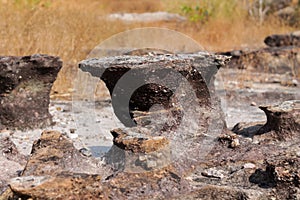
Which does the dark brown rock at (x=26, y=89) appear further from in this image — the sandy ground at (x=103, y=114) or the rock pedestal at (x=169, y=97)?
the rock pedestal at (x=169, y=97)

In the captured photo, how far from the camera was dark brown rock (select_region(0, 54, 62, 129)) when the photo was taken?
4.91 meters

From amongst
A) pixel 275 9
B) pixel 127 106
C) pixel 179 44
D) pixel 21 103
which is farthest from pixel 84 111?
pixel 275 9

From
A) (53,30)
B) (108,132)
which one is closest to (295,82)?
(53,30)

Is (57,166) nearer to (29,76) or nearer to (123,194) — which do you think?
(123,194)

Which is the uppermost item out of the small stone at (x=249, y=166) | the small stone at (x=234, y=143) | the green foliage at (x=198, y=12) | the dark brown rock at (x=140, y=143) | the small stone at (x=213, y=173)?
the green foliage at (x=198, y=12)

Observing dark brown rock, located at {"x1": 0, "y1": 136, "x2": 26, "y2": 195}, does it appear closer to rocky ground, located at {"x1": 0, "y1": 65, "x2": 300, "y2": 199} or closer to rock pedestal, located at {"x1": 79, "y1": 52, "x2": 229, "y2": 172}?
rocky ground, located at {"x1": 0, "y1": 65, "x2": 300, "y2": 199}

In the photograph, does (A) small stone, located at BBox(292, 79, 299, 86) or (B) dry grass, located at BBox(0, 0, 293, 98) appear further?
(A) small stone, located at BBox(292, 79, 299, 86)

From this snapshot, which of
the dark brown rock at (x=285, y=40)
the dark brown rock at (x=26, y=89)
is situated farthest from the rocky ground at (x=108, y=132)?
the dark brown rock at (x=285, y=40)

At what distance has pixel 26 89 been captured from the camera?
5070mm

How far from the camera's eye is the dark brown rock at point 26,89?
16.1 feet

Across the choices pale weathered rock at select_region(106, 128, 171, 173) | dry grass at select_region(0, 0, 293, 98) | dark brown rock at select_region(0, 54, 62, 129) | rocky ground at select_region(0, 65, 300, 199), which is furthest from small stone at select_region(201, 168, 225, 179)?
dry grass at select_region(0, 0, 293, 98)

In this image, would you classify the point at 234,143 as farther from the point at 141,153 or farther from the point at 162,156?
the point at 141,153

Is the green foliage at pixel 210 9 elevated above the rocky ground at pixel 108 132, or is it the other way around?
the green foliage at pixel 210 9

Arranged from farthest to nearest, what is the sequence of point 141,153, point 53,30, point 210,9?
point 210,9 < point 53,30 < point 141,153
